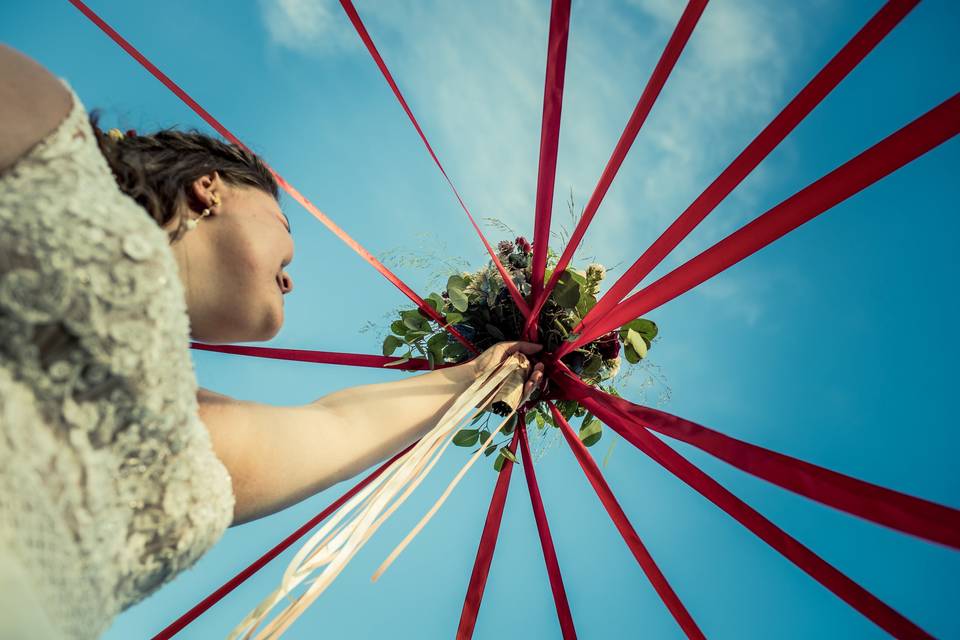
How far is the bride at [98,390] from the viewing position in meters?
0.62

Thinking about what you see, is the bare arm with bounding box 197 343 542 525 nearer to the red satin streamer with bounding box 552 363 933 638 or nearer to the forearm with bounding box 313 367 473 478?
the forearm with bounding box 313 367 473 478

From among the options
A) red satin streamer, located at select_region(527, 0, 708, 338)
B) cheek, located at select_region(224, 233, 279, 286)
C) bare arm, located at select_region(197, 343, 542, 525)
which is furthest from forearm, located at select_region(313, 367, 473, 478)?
red satin streamer, located at select_region(527, 0, 708, 338)

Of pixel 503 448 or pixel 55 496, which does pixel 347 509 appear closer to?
pixel 55 496

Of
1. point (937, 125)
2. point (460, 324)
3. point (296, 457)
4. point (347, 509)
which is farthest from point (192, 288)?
point (937, 125)

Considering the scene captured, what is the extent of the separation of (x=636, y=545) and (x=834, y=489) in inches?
33.2

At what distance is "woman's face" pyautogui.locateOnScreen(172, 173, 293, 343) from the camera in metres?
0.96

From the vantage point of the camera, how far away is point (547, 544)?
80.6 inches

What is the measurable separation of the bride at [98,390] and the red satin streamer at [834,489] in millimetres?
845

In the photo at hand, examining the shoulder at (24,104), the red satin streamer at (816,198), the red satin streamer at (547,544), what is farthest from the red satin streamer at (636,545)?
the shoulder at (24,104)

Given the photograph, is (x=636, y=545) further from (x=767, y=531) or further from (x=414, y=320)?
(x=414, y=320)

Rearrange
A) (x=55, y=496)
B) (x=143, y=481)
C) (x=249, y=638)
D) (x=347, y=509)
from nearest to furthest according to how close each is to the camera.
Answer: (x=55, y=496), (x=143, y=481), (x=249, y=638), (x=347, y=509)

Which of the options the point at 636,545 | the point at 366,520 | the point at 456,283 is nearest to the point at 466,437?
the point at 456,283

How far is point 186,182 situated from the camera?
102 cm

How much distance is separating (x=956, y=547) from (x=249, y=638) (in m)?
1.18
